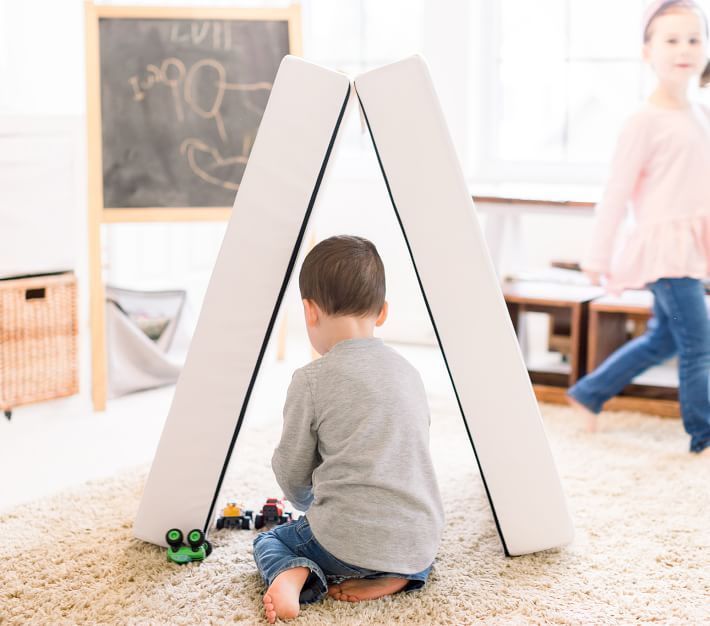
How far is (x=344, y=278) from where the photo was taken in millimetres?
1553

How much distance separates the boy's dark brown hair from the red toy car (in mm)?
535

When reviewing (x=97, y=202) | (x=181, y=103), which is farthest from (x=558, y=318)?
(x=97, y=202)

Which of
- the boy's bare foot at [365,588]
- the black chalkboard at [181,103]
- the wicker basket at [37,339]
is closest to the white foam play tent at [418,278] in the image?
the boy's bare foot at [365,588]

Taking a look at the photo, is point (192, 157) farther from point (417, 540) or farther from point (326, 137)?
point (417, 540)

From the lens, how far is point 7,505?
2057mm

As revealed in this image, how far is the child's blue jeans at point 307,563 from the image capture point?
1.55 m

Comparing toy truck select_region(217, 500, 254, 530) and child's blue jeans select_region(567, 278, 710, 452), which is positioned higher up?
child's blue jeans select_region(567, 278, 710, 452)

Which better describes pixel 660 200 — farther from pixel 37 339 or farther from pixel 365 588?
pixel 37 339

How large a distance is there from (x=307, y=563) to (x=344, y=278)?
→ 486mm

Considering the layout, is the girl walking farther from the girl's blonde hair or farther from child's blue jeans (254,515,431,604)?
child's blue jeans (254,515,431,604)

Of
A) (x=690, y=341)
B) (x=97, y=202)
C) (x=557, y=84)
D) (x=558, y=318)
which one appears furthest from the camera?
(x=557, y=84)

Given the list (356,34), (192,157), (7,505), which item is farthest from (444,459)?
(356,34)

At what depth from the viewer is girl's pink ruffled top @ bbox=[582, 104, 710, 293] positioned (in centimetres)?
237

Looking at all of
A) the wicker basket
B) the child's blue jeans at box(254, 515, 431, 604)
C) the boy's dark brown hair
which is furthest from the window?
the child's blue jeans at box(254, 515, 431, 604)
